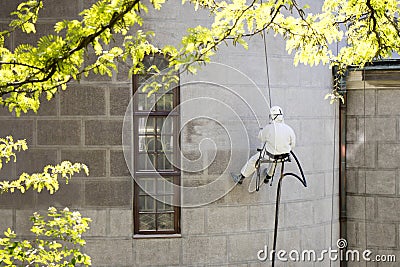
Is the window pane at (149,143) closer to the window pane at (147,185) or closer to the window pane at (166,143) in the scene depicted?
→ the window pane at (166,143)

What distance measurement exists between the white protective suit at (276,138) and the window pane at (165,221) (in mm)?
716

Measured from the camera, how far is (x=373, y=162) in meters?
6.09

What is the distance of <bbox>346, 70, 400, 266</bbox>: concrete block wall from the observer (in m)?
6.04

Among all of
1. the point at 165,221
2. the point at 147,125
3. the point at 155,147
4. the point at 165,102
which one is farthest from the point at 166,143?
the point at 165,221

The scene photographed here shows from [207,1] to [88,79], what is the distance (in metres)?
2.59

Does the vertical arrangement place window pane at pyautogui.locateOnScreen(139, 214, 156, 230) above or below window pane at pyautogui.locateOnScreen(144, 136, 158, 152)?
below

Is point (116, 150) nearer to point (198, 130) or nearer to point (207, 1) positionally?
point (198, 130)

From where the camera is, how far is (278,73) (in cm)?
Result: 575

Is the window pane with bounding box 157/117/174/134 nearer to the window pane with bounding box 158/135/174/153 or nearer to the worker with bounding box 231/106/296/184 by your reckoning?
the window pane with bounding box 158/135/174/153

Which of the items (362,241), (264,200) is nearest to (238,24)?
(264,200)

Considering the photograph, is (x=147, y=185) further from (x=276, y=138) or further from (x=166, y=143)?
(x=276, y=138)

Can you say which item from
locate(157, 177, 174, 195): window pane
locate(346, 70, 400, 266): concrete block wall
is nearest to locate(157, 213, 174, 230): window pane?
locate(157, 177, 174, 195): window pane

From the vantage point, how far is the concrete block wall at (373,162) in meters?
6.04

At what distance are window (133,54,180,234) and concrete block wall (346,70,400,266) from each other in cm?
155
